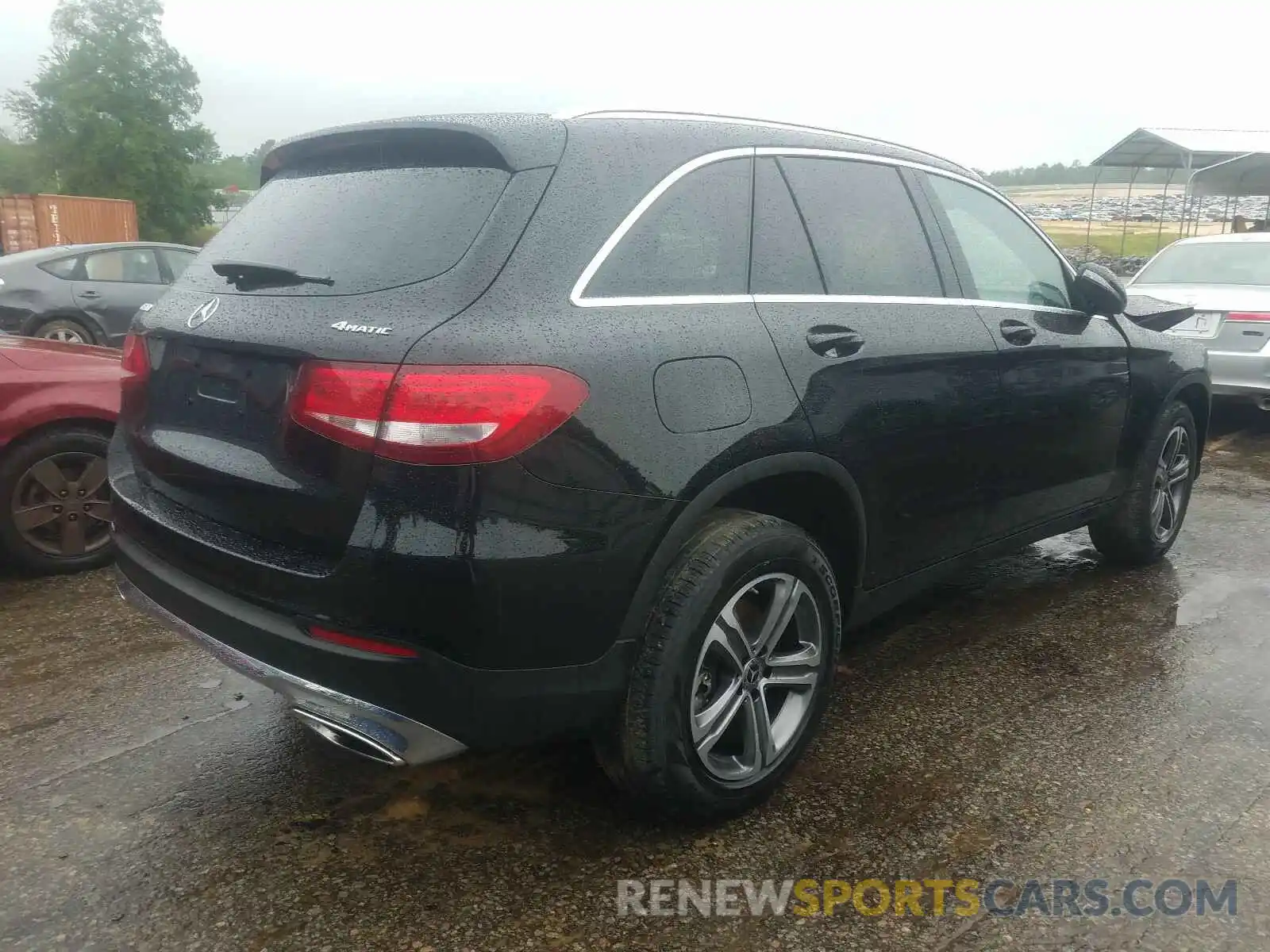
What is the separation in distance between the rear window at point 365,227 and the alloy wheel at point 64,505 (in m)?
1.96

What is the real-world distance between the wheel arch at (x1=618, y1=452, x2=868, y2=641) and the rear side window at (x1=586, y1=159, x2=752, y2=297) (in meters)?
0.47

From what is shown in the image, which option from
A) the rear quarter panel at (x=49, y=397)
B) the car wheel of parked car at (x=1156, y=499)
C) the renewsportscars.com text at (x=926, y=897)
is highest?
the rear quarter panel at (x=49, y=397)

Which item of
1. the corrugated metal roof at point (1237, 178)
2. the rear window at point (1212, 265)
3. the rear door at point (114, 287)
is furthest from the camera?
the corrugated metal roof at point (1237, 178)

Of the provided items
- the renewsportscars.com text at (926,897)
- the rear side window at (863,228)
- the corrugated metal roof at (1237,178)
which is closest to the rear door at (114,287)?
the rear side window at (863,228)

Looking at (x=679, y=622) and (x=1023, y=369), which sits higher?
(x=1023, y=369)

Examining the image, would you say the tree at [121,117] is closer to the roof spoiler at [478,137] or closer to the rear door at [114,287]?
the rear door at [114,287]

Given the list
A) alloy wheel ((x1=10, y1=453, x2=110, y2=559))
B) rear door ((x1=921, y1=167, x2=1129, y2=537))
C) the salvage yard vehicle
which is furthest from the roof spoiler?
alloy wheel ((x1=10, y1=453, x2=110, y2=559))

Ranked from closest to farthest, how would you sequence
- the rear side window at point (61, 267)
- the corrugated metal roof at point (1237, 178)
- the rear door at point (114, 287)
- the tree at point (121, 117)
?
the rear side window at point (61, 267) < the rear door at point (114, 287) < the corrugated metal roof at point (1237, 178) < the tree at point (121, 117)

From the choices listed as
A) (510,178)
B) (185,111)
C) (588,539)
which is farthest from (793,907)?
(185,111)

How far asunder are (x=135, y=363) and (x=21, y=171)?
6203 cm

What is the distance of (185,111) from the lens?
5322cm

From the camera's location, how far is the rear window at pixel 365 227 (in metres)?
2.29

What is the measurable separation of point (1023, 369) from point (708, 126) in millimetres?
1485

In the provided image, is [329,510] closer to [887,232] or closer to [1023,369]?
[887,232]
